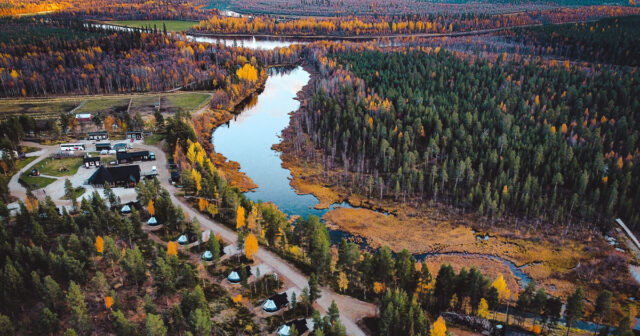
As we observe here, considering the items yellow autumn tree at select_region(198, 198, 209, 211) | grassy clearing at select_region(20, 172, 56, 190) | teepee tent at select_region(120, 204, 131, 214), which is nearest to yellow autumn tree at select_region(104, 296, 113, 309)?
teepee tent at select_region(120, 204, 131, 214)

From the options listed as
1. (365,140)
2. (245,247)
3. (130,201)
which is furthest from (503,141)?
(130,201)

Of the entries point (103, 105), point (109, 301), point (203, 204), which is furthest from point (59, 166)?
point (103, 105)

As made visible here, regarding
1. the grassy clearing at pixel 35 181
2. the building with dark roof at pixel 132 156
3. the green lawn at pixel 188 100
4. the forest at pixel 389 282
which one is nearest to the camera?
the forest at pixel 389 282

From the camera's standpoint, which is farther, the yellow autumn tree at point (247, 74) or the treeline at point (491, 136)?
the yellow autumn tree at point (247, 74)

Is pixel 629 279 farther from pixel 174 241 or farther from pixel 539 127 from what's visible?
pixel 174 241

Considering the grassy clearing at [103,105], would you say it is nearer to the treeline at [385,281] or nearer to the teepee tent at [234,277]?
the treeline at [385,281]

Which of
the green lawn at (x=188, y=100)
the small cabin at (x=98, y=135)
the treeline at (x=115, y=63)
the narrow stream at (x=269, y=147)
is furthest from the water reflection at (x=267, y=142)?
the small cabin at (x=98, y=135)
